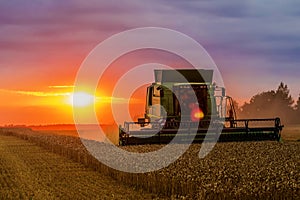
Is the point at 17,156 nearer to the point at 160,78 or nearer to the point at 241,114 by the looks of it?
the point at 160,78

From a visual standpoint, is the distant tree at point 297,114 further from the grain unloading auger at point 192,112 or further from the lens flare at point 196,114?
the lens flare at point 196,114

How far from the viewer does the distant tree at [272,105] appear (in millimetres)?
89562

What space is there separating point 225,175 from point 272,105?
2971 inches

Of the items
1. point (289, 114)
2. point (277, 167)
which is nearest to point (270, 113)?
point (289, 114)

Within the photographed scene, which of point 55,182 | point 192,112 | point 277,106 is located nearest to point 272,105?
point 277,106

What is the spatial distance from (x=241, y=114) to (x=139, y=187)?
254 feet

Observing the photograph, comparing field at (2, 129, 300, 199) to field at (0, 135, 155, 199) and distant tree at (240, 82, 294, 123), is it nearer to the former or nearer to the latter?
field at (0, 135, 155, 199)

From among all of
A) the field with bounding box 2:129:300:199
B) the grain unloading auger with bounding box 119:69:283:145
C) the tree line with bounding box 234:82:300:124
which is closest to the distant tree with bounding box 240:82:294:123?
the tree line with bounding box 234:82:300:124

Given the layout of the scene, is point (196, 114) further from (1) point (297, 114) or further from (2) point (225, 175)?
(1) point (297, 114)

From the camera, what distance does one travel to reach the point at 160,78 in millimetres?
31484

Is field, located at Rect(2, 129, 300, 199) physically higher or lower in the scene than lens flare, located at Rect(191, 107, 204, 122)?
lower

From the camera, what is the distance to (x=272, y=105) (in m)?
90.7

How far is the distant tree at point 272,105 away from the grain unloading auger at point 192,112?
189 ft

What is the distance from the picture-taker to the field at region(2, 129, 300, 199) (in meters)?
14.4
